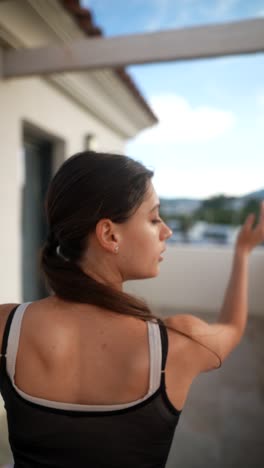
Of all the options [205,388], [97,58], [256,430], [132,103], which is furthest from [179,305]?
[97,58]

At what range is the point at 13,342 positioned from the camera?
71 centimetres

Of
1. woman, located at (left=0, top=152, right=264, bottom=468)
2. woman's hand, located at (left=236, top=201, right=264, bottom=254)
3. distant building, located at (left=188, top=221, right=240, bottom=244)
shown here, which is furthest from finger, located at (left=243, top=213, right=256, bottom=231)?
distant building, located at (left=188, top=221, right=240, bottom=244)

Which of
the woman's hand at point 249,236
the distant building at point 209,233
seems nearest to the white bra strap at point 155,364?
the woman's hand at point 249,236

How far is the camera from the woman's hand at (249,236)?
104 cm

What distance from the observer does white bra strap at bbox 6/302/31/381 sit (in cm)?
72

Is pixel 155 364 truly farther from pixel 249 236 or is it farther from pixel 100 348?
pixel 249 236

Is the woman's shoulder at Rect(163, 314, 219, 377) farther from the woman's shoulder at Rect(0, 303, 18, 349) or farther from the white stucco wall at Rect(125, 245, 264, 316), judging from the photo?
the white stucco wall at Rect(125, 245, 264, 316)

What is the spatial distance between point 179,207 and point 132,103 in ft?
7.85

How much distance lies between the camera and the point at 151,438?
72 cm

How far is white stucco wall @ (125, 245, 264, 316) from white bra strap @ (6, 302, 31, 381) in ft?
12.7

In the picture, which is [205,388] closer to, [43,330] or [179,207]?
[43,330]

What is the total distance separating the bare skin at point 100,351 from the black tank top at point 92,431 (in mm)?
24

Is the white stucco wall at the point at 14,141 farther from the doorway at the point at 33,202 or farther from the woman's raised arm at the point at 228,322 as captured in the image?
the woman's raised arm at the point at 228,322

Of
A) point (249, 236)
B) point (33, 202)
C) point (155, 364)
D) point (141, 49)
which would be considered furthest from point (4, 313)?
Answer: point (33, 202)
